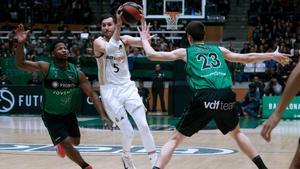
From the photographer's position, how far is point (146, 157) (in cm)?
1177

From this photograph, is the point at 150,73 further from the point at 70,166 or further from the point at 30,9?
the point at 70,166

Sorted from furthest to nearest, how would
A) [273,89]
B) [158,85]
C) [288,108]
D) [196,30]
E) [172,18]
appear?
[158,85] < [172,18] < [273,89] < [288,108] < [196,30]

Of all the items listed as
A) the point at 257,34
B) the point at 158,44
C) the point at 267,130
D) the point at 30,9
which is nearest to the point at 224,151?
the point at 267,130

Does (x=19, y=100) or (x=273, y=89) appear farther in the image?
(x=19, y=100)

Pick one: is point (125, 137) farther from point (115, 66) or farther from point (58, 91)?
point (58, 91)

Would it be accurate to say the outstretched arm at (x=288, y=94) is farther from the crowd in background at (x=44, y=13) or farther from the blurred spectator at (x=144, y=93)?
the crowd in background at (x=44, y=13)

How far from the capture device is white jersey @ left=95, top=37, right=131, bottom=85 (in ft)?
31.4

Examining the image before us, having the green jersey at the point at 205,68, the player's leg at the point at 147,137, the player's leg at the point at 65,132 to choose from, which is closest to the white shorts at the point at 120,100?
the player's leg at the point at 147,137

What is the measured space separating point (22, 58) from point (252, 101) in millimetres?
15532

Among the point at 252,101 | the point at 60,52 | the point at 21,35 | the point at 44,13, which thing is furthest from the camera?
the point at 44,13

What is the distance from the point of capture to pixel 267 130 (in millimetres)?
5055

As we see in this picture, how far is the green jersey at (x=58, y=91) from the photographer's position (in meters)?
9.15

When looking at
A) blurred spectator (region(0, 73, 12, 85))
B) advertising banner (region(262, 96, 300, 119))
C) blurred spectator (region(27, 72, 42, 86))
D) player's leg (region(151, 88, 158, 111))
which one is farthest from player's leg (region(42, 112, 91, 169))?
blurred spectator (region(0, 73, 12, 85))

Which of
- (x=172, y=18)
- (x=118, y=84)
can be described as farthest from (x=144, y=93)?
(x=118, y=84)
